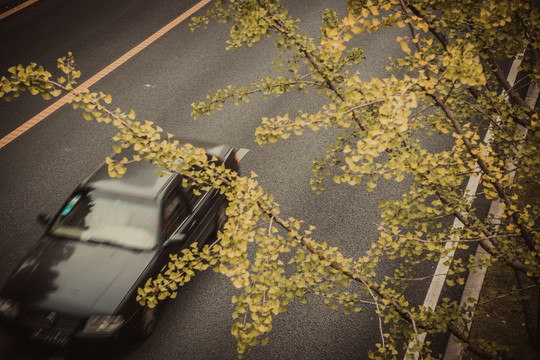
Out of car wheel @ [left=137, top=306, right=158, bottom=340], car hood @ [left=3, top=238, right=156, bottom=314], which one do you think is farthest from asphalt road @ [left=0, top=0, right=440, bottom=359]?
car hood @ [left=3, top=238, right=156, bottom=314]

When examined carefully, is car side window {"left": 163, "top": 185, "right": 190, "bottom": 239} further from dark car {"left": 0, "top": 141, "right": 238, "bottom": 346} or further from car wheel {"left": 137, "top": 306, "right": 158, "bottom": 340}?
car wheel {"left": 137, "top": 306, "right": 158, "bottom": 340}

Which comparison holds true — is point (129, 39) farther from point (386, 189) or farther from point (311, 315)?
point (311, 315)

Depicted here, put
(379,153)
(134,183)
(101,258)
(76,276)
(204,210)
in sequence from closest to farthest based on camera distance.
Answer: (379,153), (76,276), (101,258), (134,183), (204,210)

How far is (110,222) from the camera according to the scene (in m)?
5.25

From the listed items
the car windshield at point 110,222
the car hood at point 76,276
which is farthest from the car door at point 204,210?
the car hood at point 76,276

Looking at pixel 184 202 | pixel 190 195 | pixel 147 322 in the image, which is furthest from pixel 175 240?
pixel 147 322

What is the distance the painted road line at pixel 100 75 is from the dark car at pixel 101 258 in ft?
8.22

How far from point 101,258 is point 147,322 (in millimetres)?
1060

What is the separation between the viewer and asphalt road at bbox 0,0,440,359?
5266mm

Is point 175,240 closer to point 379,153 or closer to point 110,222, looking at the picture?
point 110,222

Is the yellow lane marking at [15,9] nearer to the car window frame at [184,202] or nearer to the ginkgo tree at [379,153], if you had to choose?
the car window frame at [184,202]

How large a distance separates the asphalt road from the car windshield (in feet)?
3.92

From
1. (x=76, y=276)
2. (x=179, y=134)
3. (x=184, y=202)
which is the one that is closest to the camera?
(x=76, y=276)

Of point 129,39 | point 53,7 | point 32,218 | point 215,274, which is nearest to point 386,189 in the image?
point 215,274
